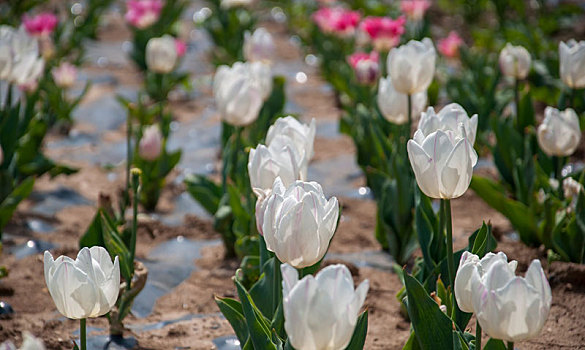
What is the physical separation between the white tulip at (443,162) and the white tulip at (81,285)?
2.11ft

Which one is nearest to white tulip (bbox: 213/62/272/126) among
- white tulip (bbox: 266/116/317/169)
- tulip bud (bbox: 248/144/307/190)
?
white tulip (bbox: 266/116/317/169)

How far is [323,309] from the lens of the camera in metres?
1.19

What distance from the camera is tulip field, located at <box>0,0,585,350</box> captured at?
1.47 meters

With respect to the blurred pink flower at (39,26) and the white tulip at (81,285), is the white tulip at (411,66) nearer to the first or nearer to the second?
the white tulip at (81,285)

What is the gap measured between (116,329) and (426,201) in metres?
0.95

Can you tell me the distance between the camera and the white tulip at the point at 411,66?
2441mm

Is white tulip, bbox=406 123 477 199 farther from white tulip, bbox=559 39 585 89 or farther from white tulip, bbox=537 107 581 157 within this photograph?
white tulip, bbox=559 39 585 89

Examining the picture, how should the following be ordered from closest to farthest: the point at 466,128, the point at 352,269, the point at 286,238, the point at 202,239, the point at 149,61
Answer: the point at 286,238
the point at 466,128
the point at 352,269
the point at 202,239
the point at 149,61

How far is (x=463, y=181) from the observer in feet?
5.28

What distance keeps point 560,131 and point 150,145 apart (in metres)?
1.60

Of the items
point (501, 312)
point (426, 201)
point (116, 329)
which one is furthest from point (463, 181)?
point (116, 329)

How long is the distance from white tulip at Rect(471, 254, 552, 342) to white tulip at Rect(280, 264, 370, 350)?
0.23 m

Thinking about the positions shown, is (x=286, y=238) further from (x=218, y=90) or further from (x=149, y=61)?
(x=149, y=61)

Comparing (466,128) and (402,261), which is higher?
(466,128)
